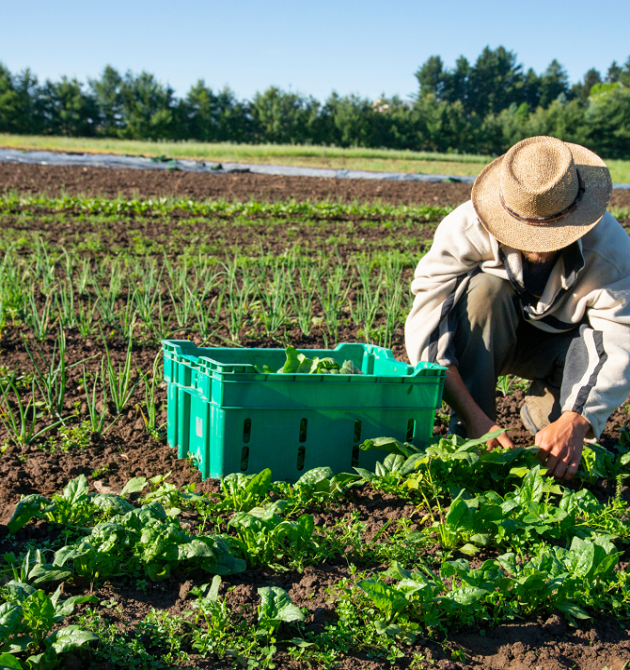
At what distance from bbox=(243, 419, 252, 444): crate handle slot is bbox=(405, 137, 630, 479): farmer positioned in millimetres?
684

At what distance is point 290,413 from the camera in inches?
68.6

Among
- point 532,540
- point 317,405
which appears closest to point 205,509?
point 317,405

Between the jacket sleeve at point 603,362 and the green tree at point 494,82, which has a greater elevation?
the green tree at point 494,82

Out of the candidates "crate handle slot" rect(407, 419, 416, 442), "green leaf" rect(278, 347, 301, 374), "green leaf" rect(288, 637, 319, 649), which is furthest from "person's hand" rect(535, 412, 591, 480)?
"green leaf" rect(288, 637, 319, 649)

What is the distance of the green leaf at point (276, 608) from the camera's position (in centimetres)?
116

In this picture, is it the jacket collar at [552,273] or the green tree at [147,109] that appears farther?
the green tree at [147,109]

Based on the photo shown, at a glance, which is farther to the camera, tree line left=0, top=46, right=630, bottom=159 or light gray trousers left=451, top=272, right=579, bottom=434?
tree line left=0, top=46, right=630, bottom=159

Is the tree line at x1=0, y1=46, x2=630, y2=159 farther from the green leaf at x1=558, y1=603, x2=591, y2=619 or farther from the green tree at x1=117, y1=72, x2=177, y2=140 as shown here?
the green leaf at x1=558, y1=603, x2=591, y2=619

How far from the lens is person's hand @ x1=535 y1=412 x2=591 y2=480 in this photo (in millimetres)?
1794

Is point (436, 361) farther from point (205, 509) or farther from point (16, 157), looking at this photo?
point (16, 157)

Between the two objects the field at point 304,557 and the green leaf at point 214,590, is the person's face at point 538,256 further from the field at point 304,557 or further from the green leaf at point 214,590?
the green leaf at point 214,590

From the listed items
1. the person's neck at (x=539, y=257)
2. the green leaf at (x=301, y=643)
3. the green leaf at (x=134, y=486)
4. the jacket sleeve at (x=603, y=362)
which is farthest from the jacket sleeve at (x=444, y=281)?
the green leaf at (x=301, y=643)

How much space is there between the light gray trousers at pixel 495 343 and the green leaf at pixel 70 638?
1.44 metres

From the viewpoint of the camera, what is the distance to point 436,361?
A: 6.77ft
